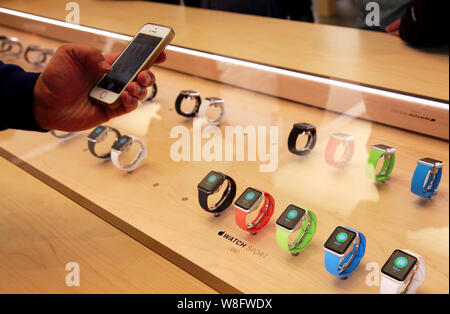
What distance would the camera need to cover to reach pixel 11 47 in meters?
1.32

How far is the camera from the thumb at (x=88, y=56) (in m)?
0.67

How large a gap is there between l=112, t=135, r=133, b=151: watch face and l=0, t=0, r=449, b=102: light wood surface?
11.4 inches

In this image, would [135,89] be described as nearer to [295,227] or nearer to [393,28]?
[295,227]

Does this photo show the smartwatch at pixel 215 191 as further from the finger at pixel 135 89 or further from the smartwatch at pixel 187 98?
the smartwatch at pixel 187 98

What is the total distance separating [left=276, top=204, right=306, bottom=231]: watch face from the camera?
0.51 metres

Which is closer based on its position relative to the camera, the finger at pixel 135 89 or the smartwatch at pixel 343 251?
the smartwatch at pixel 343 251

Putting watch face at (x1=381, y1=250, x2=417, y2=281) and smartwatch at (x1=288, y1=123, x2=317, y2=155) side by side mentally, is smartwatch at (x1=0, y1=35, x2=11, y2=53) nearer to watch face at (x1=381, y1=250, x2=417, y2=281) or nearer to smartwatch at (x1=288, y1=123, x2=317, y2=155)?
smartwatch at (x1=288, y1=123, x2=317, y2=155)

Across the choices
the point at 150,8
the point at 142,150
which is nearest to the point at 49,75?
the point at 142,150

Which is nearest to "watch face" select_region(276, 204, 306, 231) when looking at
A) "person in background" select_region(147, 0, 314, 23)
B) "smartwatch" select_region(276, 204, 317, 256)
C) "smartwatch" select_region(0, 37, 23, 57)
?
"smartwatch" select_region(276, 204, 317, 256)

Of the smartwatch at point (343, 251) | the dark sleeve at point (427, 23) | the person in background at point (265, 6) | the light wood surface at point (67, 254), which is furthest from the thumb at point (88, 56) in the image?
the person in background at point (265, 6)

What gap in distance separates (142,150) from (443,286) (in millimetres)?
534

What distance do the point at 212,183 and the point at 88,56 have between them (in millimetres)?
290

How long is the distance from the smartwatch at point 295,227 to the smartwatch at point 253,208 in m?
0.05

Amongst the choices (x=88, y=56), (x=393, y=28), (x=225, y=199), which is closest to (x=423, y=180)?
(x=225, y=199)
